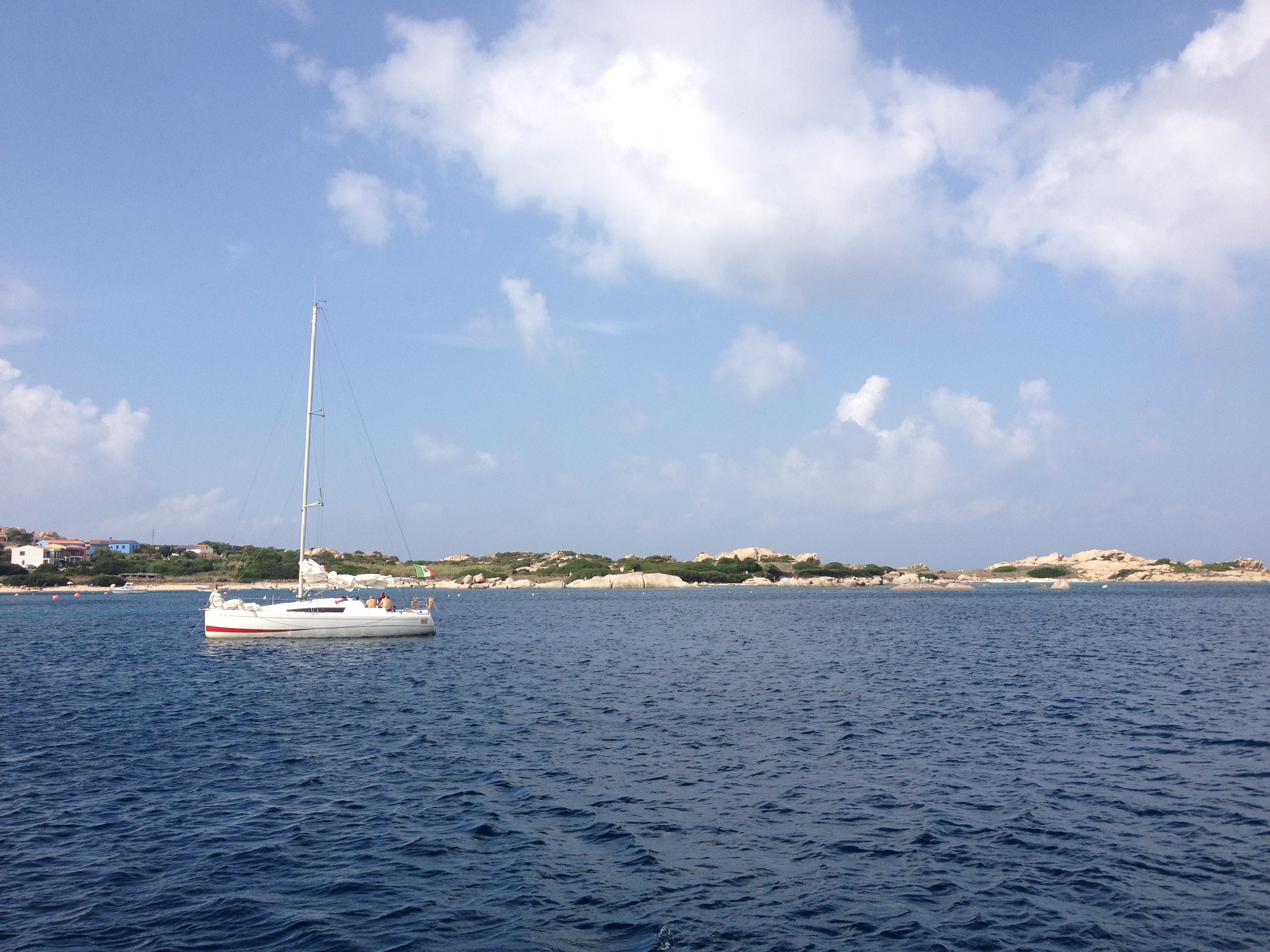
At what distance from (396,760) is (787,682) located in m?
18.9

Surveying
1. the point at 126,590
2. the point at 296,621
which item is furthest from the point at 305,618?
the point at 126,590

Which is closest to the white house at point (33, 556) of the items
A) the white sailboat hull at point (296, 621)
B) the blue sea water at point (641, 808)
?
the white sailboat hull at point (296, 621)

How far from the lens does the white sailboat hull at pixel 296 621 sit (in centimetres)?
5362

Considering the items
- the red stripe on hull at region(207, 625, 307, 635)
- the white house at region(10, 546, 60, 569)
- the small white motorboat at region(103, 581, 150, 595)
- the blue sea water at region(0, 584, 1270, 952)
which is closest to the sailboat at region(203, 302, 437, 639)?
the red stripe on hull at region(207, 625, 307, 635)

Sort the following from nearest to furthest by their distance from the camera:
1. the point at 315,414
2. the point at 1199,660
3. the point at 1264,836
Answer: the point at 1264,836
the point at 1199,660
the point at 315,414

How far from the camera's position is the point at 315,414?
191ft

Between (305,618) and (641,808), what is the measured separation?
142ft

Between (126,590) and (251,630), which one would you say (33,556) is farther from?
(251,630)

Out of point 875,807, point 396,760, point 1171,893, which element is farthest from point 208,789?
point 1171,893

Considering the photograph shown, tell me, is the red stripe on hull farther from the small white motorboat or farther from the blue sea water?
the small white motorboat

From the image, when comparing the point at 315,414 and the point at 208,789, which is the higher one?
the point at 315,414

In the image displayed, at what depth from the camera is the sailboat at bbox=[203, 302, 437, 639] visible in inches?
2114

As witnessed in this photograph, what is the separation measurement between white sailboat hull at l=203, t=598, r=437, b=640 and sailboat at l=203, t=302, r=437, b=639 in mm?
27

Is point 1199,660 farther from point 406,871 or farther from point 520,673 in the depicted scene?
point 406,871
